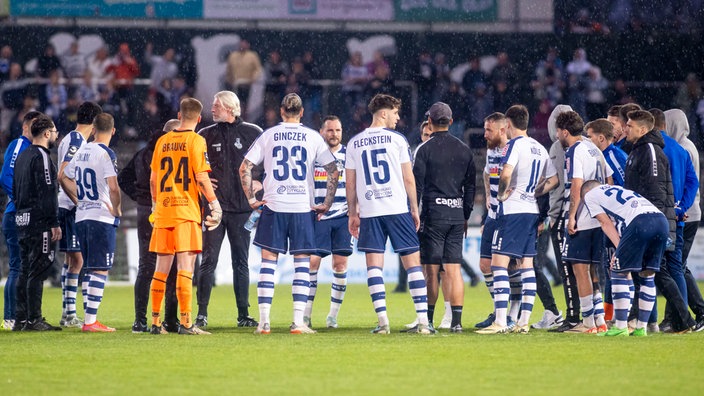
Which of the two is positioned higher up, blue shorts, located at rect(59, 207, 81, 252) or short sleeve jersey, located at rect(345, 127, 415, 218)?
short sleeve jersey, located at rect(345, 127, 415, 218)

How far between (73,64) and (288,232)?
1441 centimetres

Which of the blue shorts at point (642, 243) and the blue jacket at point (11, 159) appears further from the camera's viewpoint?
the blue jacket at point (11, 159)

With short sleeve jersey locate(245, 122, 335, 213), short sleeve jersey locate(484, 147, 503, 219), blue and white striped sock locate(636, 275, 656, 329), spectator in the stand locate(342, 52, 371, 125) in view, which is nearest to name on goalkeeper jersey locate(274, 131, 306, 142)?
short sleeve jersey locate(245, 122, 335, 213)

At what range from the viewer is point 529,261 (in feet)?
37.7

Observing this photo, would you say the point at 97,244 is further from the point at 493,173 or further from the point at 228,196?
the point at 493,173

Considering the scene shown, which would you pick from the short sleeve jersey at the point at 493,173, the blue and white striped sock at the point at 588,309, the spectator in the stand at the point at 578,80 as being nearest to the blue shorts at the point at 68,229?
the short sleeve jersey at the point at 493,173

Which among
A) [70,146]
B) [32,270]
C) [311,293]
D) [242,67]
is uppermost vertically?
[242,67]

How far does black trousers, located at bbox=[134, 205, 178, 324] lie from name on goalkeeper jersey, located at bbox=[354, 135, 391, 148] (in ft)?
7.54

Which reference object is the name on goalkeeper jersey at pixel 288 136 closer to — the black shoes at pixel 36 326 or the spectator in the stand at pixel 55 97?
the black shoes at pixel 36 326

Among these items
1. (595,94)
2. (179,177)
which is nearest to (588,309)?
(179,177)

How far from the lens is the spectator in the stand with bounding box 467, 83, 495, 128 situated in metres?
24.4

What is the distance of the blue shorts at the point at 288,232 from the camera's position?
1134 cm

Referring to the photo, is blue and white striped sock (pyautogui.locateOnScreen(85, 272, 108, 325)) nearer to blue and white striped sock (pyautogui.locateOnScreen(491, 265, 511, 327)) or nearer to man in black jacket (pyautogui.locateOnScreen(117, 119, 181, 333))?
man in black jacket (pyautogui.locateOnScreen(117, 119, 181, 333))

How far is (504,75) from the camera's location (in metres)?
24.8
